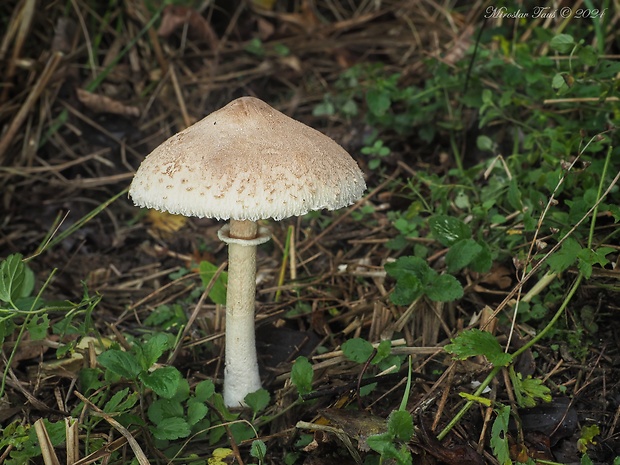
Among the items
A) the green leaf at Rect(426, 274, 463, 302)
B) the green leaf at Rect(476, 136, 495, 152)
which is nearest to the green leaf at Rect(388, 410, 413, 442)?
the green leaf at Rect(426, 274, 463, 302)

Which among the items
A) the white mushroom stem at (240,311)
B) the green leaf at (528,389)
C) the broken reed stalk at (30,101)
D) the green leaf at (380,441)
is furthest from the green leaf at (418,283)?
the broken reed stalk at (30,101)

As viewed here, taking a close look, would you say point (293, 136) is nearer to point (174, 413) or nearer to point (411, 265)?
point (411, 265)

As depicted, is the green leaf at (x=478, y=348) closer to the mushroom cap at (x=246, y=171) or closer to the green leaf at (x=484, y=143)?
the mushroom cap at (x=246, y=171)

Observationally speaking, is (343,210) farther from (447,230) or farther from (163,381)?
(163,381)

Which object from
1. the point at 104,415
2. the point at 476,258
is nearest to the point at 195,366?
the point at 104,415

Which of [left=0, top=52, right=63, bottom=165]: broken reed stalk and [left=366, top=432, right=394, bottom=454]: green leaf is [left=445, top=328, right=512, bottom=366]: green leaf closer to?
[left=366, top=432, right=394, bottom=454]: green leaf
